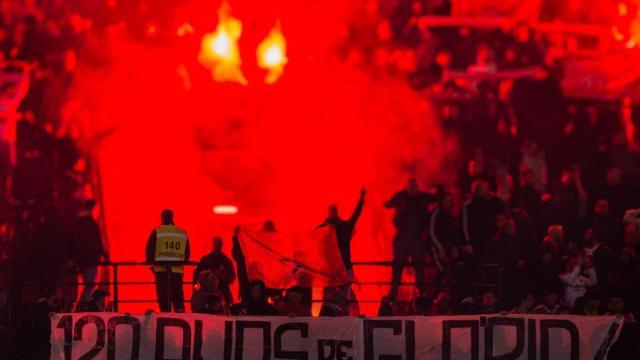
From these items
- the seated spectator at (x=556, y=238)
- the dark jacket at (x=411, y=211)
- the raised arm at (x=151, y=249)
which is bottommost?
the raised arm at (x=151, y=249)

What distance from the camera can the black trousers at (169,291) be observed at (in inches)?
731

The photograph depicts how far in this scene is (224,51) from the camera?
31.6 meters

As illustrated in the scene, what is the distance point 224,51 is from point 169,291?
13.5m

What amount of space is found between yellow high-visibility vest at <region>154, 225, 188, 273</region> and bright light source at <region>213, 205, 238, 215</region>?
13.8 feet

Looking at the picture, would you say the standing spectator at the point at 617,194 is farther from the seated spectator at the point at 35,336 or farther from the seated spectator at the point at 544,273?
the seated spectator at the point at 35,336

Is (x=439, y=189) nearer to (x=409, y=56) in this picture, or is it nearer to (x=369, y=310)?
(x=369, y=310)


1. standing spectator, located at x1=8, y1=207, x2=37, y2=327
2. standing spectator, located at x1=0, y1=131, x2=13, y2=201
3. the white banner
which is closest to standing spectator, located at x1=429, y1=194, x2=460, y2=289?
the white banner

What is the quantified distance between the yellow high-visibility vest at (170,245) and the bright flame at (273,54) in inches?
465

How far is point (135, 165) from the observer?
26109mm

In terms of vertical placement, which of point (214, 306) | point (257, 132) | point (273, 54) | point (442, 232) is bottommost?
point (214, 306)

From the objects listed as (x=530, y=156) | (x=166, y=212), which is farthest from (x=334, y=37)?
(x=166, y=212)

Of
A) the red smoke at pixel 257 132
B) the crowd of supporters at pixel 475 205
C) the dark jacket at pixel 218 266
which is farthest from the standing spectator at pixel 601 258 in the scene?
the red smoke at pixel 257 132

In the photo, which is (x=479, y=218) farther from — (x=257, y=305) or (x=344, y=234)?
(x=257, y=305)

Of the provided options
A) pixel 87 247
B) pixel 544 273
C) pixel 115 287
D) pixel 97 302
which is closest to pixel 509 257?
pixel 544 273
